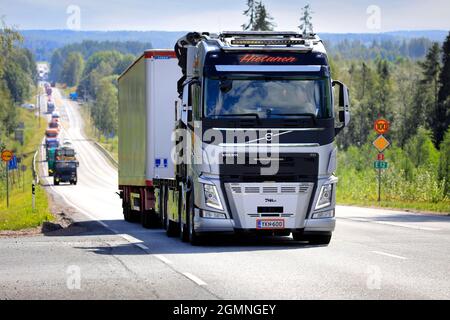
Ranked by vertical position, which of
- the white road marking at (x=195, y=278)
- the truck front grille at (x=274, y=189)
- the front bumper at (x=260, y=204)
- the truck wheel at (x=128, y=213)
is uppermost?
the truck front grille at (x=274, y=189)

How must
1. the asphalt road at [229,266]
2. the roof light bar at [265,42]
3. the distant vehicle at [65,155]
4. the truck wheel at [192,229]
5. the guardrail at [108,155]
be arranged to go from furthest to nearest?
the guardrail at [108,155]
the distant vehicle at [65,155]
the truck wheel at [192,229]
the roof light bar at [265,42]
the asphalt road at [229,266]

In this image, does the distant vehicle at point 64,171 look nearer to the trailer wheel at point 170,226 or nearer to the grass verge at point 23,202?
the grass verge at point 23,202

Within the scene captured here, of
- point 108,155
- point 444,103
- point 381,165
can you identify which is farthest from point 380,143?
point 108,155

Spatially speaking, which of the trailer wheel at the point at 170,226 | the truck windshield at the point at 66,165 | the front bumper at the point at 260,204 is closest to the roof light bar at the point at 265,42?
the front bumper at the point at 260,204

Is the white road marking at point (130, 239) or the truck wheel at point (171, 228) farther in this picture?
the truck wheel at point (171, 228)

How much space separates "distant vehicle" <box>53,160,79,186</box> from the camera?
96.3m

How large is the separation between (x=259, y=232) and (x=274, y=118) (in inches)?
85.4

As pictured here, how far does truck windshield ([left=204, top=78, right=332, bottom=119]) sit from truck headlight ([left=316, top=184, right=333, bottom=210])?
4.35 ft

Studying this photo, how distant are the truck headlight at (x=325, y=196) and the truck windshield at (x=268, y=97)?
1.33 m

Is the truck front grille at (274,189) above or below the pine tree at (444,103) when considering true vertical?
below

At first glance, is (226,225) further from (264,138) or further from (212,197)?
(264,138)

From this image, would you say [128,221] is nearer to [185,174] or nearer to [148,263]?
[185,174]

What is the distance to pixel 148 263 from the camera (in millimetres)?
16609

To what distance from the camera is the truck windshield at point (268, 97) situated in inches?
760
